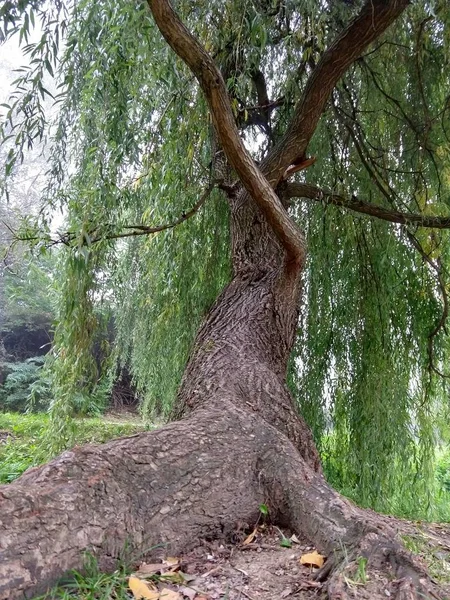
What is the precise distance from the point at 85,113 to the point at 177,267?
3.59 feet

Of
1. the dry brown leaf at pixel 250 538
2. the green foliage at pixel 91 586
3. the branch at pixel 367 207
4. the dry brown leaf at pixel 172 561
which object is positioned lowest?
the green foliage at pixel 91 586

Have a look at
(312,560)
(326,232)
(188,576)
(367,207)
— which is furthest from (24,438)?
(312,560)

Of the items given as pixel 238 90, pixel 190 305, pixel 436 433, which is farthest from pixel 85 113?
pixel 436 433

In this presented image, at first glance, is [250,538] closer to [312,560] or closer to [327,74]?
[312,560]

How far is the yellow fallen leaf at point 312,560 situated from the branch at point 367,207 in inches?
76.3

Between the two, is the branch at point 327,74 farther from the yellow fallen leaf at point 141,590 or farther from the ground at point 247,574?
the yellow fallen leaf at point 141,590

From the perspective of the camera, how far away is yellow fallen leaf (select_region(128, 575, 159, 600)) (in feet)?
3.63

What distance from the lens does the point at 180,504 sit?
4.66ft

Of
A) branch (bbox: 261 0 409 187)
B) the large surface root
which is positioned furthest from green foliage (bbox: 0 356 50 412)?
the large surface root

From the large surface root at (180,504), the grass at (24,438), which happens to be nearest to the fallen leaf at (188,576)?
the large surface root at (180,504)

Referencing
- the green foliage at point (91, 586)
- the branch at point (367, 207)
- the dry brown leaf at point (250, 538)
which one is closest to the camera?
the green foliage at point (91, 586)

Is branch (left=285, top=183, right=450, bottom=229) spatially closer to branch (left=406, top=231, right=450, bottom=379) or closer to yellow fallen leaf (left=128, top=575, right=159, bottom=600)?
branch (left=406, top=231, right=450, bottom=379)

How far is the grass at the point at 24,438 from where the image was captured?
3514 mm

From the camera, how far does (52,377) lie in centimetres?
259
